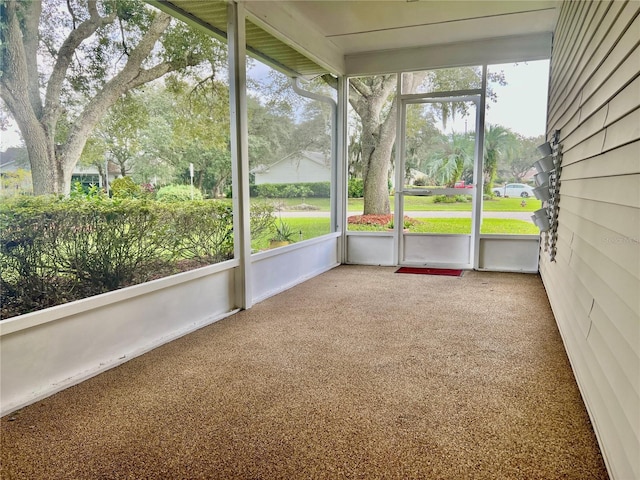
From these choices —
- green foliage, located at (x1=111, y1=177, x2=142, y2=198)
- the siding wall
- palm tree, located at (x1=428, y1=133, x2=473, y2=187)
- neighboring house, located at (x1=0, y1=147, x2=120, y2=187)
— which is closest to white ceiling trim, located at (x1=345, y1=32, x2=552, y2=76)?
palm tree, located at (x1=428, y1=133, x2=473, y2=187)

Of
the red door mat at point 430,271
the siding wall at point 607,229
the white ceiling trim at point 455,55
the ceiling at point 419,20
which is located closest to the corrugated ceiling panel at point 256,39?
the ceiling at point 419,20

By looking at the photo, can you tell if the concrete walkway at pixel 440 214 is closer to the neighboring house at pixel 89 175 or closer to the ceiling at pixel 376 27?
the ceiling at pixel 376 27

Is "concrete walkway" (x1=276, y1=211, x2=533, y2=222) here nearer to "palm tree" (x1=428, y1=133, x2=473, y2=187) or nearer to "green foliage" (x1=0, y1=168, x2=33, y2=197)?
"palm tree" (x1=428, y1=133, x2=473, y2=187)

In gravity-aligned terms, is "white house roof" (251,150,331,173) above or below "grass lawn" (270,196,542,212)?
above

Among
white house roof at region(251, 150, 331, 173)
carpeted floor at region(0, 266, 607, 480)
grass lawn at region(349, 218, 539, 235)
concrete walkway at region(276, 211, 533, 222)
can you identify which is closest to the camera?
carpeted floor at region(0, 266, 607, 480)

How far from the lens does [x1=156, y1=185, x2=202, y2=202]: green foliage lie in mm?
2905

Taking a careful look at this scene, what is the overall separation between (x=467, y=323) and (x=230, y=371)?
183 cm

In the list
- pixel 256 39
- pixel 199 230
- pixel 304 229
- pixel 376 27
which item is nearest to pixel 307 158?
pixel 304 229

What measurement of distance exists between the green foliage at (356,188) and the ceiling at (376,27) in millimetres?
1415

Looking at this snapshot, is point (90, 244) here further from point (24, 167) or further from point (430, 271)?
point (430, 271)

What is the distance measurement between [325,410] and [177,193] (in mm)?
1860

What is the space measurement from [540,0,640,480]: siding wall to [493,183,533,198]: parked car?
2417 mm

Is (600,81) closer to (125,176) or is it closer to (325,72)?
(125,176)

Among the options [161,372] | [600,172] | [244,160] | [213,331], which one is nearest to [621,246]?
[600,172]
